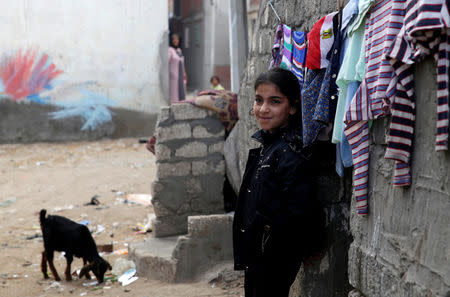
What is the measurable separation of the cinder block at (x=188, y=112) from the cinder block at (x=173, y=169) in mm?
475

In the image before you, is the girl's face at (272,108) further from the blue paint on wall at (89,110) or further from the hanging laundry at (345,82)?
the blue paint on wall at (89,110)

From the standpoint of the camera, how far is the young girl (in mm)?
2549

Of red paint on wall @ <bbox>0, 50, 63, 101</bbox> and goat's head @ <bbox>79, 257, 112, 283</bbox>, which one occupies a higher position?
red paint on wall @ <bbox>0, 50, 63, 101</bbox>

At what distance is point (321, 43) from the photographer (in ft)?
8.46

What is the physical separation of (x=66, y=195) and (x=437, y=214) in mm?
7721

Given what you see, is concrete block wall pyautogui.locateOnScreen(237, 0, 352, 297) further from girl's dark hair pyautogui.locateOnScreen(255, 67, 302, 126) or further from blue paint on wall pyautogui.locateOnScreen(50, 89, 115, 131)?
blue paint on wall pyautogui.locateOnScreen(50, 89, 115, 131)

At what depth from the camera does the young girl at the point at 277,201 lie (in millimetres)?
2549

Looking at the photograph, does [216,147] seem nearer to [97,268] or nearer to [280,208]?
[97,268]

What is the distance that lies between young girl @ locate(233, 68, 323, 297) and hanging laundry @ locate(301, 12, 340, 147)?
9 cm

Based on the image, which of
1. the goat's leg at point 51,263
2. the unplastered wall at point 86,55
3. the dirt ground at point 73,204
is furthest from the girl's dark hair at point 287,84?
the unplastered wall at point 86,55

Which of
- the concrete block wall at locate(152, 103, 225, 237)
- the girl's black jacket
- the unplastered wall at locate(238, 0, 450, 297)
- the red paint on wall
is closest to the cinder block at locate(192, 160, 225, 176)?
the concrete block wall at locate(152, 103, 225, 237)

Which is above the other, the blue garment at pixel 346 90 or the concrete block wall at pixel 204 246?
the blue garment at pixel 346 90

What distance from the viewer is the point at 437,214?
5.79 feet

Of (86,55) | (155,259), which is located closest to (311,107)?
(155,259)
